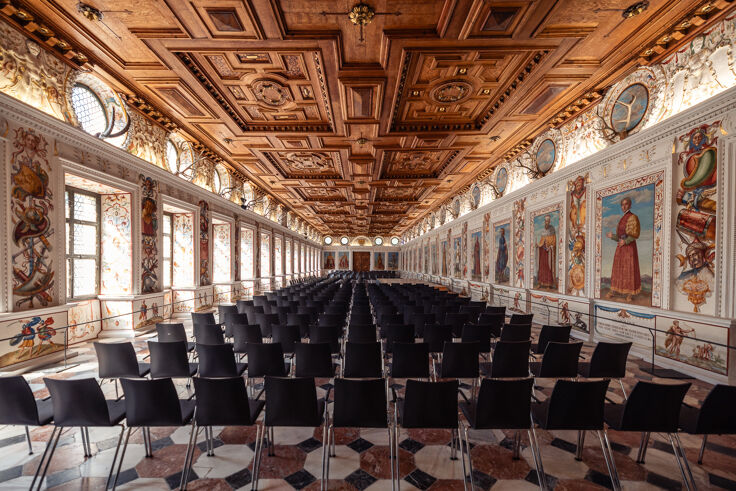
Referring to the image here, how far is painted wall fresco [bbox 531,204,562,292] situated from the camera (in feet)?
27.1

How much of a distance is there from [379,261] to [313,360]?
34516mm

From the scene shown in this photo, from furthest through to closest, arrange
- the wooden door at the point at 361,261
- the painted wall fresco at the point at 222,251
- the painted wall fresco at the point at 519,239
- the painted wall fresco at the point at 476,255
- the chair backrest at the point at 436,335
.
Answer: the wooden door at the point at 361,261, the painted wall fresco at the point at 476,255, the painted wall fresco at the point at 222,251, the painted wall fresco at the point at 519,239, the chair backrest at the point at 436,335

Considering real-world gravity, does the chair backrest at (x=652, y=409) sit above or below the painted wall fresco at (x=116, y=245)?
below

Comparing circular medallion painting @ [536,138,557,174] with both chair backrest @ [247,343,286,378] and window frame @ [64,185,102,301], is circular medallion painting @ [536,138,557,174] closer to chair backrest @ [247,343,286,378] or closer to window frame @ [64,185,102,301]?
chair backrest @ [247,343,286,378]

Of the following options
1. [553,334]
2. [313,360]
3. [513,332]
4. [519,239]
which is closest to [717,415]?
[553,334]

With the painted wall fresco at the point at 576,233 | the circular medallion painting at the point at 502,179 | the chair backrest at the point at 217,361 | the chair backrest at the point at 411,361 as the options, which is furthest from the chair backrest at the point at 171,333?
the circular medallion painting at the point at 502,179

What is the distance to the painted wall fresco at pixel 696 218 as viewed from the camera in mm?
4613

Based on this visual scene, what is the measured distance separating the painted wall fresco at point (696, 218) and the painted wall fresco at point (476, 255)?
8.28 meters

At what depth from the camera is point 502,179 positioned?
11.7 metres

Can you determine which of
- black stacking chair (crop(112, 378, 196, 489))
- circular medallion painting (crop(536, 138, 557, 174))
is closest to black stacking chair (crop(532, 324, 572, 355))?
black stacking chair (crop(112, 378, 196, 489))

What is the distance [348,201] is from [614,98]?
43.7 feet

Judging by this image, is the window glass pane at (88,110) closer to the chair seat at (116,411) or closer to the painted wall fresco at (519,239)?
the chair seat at (116,411)

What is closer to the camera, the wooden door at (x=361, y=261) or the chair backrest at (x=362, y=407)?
the chair backrest at (x=362, y=407)

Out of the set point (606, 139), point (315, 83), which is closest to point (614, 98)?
point (606, 139)
